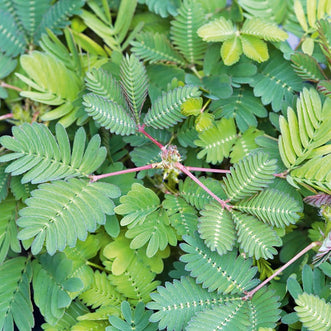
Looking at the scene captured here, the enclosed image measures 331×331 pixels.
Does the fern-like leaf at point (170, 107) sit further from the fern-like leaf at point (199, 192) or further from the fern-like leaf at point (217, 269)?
the fern-like leaf at point (217, 269)

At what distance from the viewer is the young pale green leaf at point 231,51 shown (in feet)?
4.20

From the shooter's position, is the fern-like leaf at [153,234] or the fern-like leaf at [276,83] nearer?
the fern-like leaf at [153,234]

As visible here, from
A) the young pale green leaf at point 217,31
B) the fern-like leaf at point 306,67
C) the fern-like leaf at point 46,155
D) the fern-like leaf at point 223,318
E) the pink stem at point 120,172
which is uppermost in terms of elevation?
the young pale green leaf at point 217,31

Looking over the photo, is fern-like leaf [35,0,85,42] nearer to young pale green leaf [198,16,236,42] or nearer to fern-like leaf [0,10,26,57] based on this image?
fern-like leaf [0,10,26,57]

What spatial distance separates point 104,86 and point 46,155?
0.27 meters

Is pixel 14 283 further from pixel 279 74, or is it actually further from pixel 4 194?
pixel 279 74

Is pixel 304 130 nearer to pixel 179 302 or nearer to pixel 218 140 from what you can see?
pixel 218 140

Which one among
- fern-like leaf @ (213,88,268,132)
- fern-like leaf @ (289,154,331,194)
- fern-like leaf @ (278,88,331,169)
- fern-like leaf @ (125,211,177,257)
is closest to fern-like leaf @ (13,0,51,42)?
fern-like leaf @ (213,88,268,132)

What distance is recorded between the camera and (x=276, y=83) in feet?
4.38

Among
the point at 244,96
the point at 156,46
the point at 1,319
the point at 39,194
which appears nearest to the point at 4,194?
the point at 39,194

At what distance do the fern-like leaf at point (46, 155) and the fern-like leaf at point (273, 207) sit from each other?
44 centimetres

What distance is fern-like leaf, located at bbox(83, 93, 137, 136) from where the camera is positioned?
1.16 metres

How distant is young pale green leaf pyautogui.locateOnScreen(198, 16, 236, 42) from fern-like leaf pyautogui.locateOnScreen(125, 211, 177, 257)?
1.85 feet

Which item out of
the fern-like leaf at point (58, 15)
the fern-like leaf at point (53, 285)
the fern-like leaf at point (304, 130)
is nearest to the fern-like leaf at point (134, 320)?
the fern-like leaf at point (53, 285)
